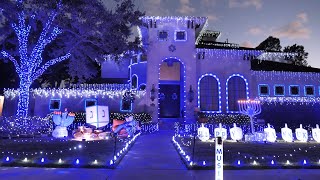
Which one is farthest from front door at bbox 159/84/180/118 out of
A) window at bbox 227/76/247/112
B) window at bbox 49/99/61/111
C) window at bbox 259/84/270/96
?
window at bbox 49/99/61/111

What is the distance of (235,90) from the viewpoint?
2806 centimetres

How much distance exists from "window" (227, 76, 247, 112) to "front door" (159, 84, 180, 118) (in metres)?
5.02

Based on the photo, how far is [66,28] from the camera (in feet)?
69.3

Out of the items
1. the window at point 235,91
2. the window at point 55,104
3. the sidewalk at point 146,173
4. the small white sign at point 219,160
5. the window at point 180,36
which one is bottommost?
the sidewalk at point 146,173

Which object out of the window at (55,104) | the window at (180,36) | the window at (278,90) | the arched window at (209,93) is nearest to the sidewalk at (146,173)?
the window at (55,104)

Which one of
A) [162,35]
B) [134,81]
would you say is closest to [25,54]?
[134,81]

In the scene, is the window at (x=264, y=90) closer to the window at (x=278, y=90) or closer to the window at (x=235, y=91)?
the window at (x=278, y=90)

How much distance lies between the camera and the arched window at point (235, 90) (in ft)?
91.5

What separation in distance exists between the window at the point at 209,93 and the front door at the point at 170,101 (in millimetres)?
2864

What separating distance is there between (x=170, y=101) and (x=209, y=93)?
13.3 feet

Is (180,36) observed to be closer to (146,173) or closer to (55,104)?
(55,104)

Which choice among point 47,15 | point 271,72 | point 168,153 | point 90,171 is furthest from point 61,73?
point 90,171

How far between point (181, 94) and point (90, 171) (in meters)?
22.1

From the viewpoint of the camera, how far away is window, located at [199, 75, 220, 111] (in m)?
27.7
